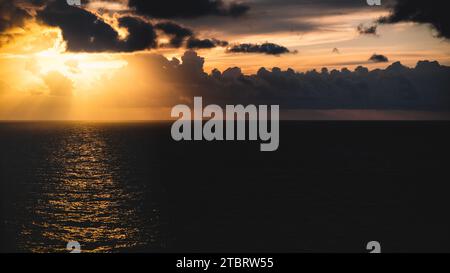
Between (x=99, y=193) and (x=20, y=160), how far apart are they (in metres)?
78.1

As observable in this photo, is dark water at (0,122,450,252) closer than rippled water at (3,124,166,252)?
Yes

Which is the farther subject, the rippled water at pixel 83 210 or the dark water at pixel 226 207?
the rippled water at pixel 83 210

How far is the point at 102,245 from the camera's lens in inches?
2473

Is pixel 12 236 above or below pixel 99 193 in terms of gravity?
below

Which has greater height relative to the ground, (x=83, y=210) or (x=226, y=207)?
(x=226, y=207)

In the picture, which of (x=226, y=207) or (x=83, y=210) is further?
(x=226, y=207)
